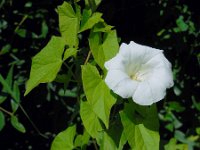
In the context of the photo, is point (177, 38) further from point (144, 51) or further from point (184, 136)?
point (144, 51)

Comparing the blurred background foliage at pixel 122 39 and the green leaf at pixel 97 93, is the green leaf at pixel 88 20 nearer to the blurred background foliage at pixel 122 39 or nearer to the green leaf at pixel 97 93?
the green leaf at pixel 97 93

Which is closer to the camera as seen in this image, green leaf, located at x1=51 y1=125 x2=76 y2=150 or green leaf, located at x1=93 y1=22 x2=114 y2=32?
green leaf, located at x1=93 y1=22 x2=114 y2=32

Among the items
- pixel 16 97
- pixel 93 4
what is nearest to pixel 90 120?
pixel 93 4

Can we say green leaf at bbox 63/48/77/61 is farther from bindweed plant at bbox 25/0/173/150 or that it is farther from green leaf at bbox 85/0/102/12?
green leaf at bbox 85/0/102/12

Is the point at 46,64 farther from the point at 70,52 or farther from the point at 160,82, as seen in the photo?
the point at 160,82

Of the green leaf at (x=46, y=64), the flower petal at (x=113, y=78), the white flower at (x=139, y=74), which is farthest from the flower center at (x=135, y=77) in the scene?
the green leaf at (x=46, y=64)

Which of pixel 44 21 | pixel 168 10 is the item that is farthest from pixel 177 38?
pixel 44 21

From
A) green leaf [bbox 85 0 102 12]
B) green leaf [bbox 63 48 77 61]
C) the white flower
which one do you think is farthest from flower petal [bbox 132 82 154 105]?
green leaf [bbox 85 0 102 12]
